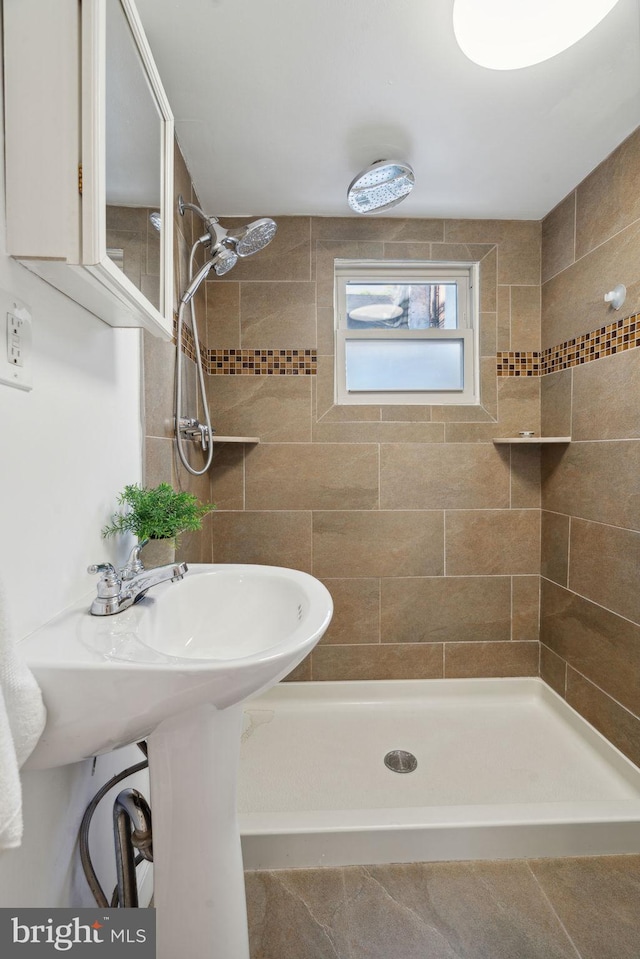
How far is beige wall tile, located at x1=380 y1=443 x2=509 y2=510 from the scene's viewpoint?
81.8 inches

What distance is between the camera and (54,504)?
79 centimetres

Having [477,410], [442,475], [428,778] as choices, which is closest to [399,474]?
[442,475]

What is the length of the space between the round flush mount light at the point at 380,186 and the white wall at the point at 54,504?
118 cm

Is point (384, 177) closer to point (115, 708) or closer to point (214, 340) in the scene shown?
point (214, 340)

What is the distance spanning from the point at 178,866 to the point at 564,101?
7.28 ft

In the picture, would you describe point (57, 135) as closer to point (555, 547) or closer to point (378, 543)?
point (378, 543)

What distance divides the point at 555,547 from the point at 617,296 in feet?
3.46

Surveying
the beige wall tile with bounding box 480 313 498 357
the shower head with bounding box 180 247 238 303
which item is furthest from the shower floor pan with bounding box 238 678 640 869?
the shower head with bounding box 180 247 238 303

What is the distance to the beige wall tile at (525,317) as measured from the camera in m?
2.09

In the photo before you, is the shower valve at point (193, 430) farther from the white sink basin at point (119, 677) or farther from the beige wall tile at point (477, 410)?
the beige wall tile at point (477, 410)

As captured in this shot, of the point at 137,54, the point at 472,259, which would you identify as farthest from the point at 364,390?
the point at 137,54

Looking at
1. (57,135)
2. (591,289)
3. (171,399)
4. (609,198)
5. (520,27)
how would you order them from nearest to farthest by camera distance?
(57,135) < (520,27) < (171,399) < (609,198) < (591,289)

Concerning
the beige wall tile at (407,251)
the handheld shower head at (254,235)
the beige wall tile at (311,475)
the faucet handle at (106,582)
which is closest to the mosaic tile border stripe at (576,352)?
the beige wall tile at (407,251)

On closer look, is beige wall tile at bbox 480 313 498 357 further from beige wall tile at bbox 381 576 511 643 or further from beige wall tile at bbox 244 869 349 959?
beige wall tile at bbox 244 869 349 959
